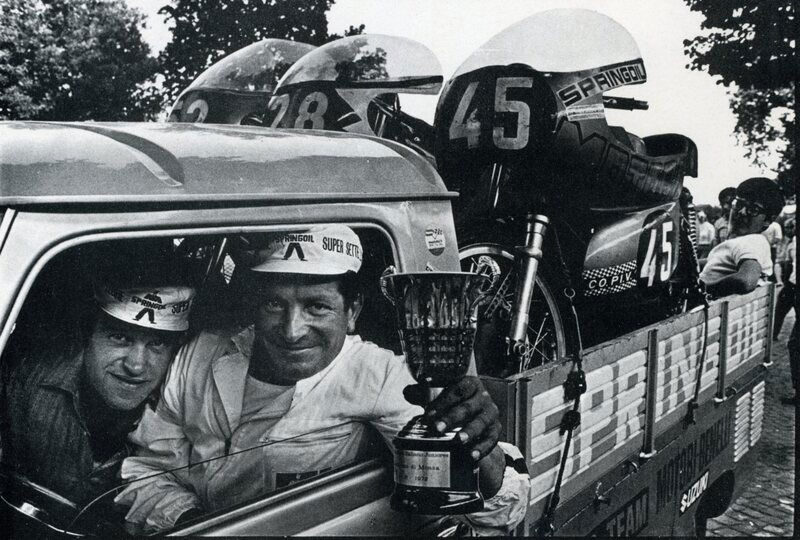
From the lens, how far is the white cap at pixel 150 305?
1.40m

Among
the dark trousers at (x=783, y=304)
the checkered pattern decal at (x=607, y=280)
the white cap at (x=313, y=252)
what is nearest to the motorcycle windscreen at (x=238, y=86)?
the checkered pattern decal at (x=607, y=280)

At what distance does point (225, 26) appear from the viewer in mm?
5828

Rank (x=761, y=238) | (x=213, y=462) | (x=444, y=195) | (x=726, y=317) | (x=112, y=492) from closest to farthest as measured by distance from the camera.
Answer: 1. (x=112, y=492)
2. (x=213, y=462)
3. (x=444, y=195)
4. (x=726, y=317)
5. (x=761, y=238)

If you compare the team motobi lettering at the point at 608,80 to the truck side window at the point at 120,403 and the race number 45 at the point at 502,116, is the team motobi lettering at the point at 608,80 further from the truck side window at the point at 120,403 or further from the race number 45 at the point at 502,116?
the truck side window at the point at 120,403

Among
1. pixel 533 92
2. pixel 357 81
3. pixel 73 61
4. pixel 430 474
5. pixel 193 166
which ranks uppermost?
pixel 73 61

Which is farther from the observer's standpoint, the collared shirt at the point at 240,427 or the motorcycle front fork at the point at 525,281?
the motorcycle front fork at the point at 525,281

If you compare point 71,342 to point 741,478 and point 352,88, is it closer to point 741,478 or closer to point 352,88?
point 352,88

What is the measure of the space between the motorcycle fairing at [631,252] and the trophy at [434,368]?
2645mm

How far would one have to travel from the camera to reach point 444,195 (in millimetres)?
1958

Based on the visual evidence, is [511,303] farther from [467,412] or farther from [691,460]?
[467,412]

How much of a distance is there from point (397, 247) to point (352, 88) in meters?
2.49

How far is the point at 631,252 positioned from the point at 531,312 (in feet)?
2.63

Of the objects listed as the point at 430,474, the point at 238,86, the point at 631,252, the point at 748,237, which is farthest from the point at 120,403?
the point at 748,237

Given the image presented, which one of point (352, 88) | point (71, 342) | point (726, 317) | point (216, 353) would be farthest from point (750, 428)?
point (71, 342)
